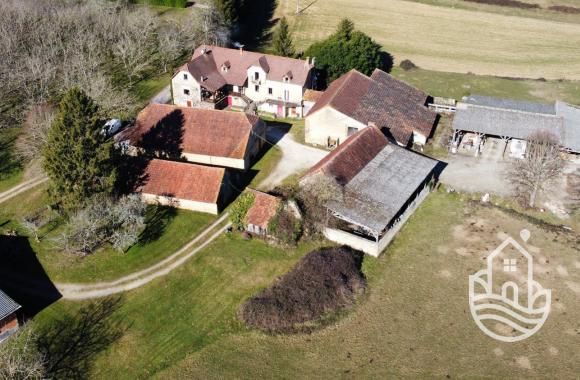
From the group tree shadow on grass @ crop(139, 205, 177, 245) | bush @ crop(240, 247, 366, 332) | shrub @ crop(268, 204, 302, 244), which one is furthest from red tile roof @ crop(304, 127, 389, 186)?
tree shadow on grass @ crop(139, 205, 177, 245)

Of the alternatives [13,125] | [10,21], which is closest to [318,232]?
[13,125]

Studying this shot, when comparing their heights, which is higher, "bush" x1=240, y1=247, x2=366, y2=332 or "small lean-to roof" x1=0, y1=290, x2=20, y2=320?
"small lean-to roof" x1=0, y1=290, x2=20, y2=320

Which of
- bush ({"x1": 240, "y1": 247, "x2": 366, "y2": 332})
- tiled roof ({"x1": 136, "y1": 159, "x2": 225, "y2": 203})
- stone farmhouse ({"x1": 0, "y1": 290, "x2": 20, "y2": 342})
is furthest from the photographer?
tiled roof ({"x1": 136, "y1": 159, "x2": 225, "y2": 203})

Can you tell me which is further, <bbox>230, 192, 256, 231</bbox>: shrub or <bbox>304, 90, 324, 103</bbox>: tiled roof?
<bbox>304, 90, 324, 103</bbox>: tiled roof

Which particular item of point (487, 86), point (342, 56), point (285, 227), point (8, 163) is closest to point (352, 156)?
point (285, 227)

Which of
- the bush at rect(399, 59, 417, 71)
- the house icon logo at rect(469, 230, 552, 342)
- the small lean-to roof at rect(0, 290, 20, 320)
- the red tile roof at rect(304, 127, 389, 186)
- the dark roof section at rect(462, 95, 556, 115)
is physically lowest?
the house icon logo at rect(469, 230, 552, 342)

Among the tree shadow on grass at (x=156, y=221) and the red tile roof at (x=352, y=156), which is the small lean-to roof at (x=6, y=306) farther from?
the red tile roof at (x=352, y=156)

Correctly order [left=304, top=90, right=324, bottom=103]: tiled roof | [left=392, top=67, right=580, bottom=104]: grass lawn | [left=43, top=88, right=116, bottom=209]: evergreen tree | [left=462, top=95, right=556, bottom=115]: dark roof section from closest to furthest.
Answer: [left=43, top=88, right=116, bottom=209]: evergreen tree
[left=462, top=95, right=556, bottom=115]: dark roof section
[left=304, top=90, right=324, bottom=103]: tiled roof
[left=392, top=67, right=580, bottom=104]: grass lawn

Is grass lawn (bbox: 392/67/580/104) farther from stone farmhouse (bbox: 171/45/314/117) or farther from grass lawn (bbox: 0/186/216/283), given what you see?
grass lawn (bbox: 0/186/216/283)
